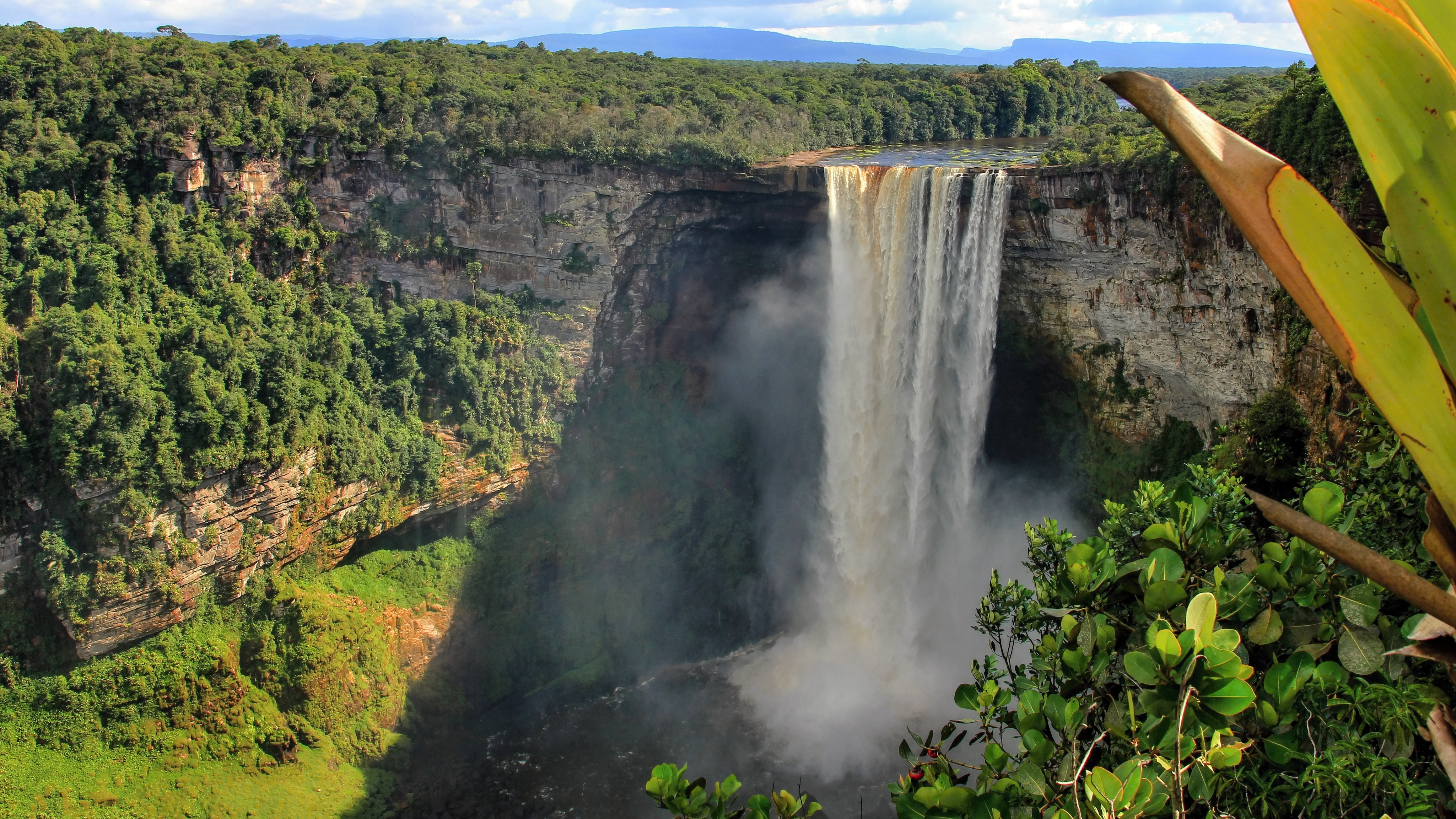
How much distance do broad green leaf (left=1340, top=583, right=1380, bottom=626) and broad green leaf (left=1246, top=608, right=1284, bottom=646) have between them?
0.91 ft

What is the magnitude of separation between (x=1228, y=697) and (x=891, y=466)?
2140 cm

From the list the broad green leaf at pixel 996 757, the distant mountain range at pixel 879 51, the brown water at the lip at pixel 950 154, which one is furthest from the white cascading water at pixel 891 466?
the distant mountain range at pixel 879 51

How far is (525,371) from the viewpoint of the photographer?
26.9 metres

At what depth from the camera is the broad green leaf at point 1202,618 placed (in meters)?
3.47

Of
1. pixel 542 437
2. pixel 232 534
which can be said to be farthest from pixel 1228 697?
pixel 542 437

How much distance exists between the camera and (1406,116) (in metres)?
1.91

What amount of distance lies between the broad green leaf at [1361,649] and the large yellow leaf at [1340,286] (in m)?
2.33

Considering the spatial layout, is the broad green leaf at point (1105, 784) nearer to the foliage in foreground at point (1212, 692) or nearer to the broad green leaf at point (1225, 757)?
the foliage in foreground at point (1212, 692)

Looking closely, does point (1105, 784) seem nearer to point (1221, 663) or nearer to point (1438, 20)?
point (1221, 663)

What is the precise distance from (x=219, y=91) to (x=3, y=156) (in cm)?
531

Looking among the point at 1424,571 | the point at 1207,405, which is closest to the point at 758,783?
the point at 1207,405

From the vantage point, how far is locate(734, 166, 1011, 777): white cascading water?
21.4 m

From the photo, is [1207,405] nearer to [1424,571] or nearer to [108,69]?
[1424,571]

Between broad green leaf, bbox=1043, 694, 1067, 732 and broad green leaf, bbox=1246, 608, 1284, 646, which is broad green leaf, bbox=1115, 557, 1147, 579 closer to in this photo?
broad green leaf, bbox=1246, 608, 1284, 646
